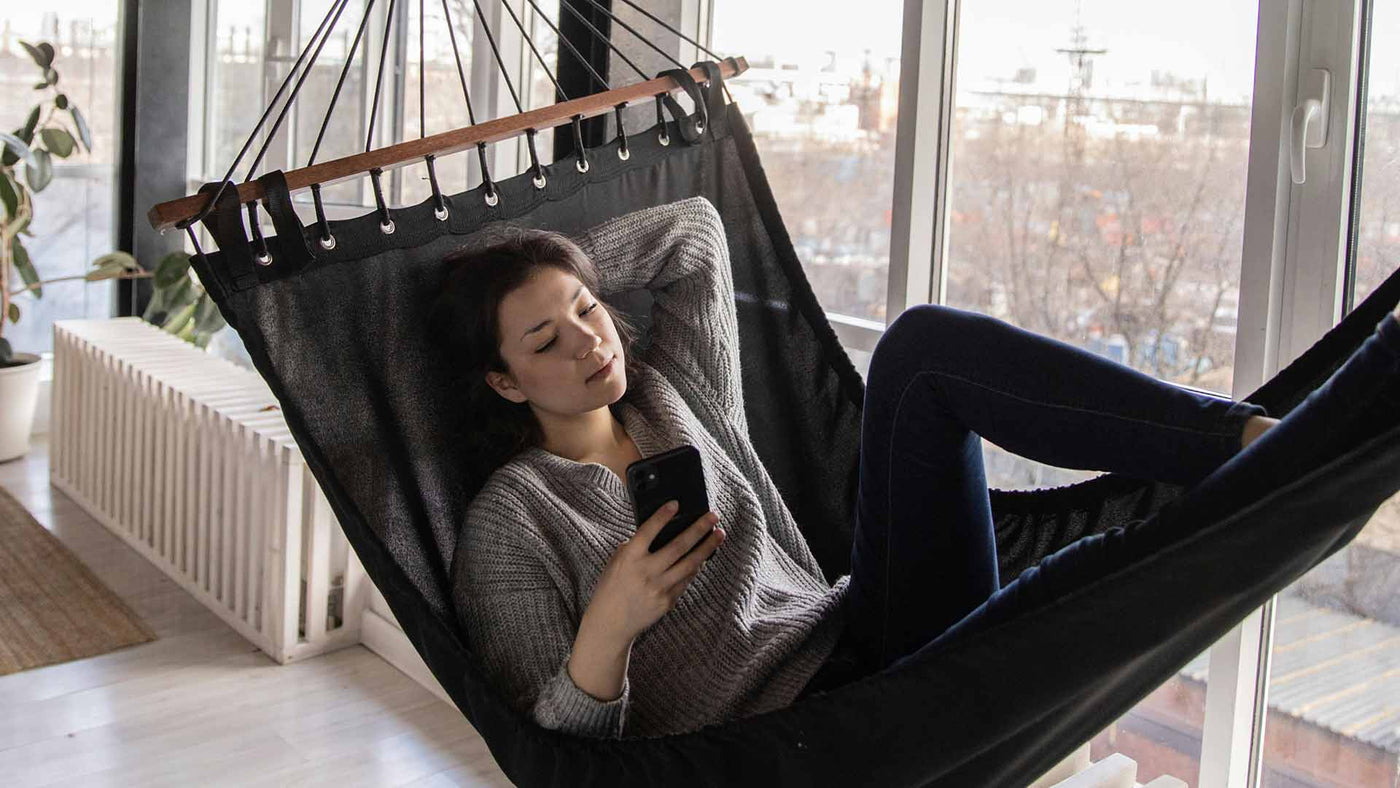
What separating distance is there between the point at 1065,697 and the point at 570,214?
91 cm

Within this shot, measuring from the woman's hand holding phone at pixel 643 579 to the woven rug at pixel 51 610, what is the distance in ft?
6.03

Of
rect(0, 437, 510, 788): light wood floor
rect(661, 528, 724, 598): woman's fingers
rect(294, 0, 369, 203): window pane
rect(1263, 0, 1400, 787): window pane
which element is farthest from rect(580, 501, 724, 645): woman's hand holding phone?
rect(294, 0, 369, 203): window pane

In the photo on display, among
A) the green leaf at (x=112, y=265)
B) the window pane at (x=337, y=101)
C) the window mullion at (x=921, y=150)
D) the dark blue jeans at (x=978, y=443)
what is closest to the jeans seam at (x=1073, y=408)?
the dark blue jeans at (x=978, y=443)

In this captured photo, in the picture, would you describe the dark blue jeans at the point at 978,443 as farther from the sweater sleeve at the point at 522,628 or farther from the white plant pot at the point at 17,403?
the white plant pot at the point at 17,403

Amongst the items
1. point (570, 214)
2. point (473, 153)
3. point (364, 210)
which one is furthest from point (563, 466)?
point (364, 210)

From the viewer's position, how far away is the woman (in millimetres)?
1239

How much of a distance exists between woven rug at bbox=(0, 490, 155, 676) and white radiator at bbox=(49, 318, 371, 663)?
Result: 0.17m

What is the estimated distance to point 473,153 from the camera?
2996 mm

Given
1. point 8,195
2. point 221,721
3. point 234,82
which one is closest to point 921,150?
point 221,721

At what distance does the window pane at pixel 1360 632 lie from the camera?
5.05 feet

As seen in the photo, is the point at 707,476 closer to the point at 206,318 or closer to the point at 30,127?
the point at 206,318

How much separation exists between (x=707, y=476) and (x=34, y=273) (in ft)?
10.2

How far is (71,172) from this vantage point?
14.4 ft

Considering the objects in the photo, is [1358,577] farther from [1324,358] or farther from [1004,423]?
[1004,423]
